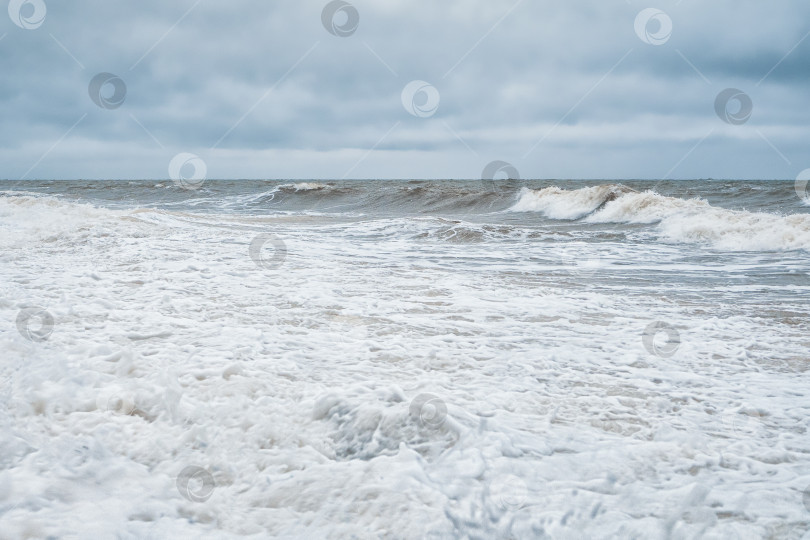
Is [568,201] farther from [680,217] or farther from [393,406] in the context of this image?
[393,406]

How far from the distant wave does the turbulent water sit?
209 inches

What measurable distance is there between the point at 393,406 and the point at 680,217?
14.5m

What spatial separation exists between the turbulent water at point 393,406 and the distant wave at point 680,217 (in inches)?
209

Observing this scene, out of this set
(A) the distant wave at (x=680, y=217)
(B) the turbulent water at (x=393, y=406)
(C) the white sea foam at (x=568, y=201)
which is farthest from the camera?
(C) the white sea foam at (x=568, y=201)

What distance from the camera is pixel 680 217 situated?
15242mm

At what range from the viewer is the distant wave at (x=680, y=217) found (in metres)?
11.1

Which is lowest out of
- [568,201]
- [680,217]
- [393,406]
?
[393,406]

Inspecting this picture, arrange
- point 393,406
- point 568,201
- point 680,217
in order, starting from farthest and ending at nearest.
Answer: point 568,201, point 680,217, point 393,406

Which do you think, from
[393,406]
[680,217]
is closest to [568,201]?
[680,217]

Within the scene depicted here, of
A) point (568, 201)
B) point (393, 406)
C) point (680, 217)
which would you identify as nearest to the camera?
point (393, 406)

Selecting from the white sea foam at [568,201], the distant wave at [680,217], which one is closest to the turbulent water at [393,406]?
the distant wave at [680,217]

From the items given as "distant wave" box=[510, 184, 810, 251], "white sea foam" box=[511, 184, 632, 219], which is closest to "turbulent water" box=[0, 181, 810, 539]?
"distant wave" box=[510, 184, 810, 251]

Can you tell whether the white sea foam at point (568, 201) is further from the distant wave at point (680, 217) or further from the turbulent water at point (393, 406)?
the turbulent water at point (393, 406)

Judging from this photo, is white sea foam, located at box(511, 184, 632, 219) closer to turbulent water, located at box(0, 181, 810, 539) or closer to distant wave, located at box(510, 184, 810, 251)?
distant wave, located at box(510, 184, 810, 251)
